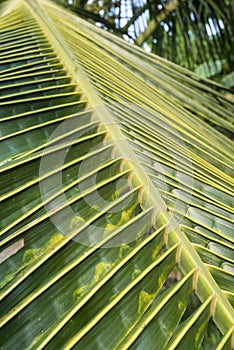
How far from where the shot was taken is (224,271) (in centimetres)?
49

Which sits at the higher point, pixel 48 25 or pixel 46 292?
pixel 48 25

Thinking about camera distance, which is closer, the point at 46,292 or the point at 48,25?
the point at 46,292

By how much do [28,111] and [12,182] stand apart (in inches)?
5.4

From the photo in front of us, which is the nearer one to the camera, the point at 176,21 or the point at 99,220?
the point at 99,220

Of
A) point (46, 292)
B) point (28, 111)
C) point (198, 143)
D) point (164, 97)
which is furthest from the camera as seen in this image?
point (164, 97)

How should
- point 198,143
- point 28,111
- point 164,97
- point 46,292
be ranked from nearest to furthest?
1. point 46,292
2. point 28,111
3. point 198,143
4. point 164,97

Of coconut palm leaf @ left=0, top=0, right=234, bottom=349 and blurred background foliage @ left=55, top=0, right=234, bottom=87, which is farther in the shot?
blurred background foliage @ left=55, top=0, right=234, bottom=87

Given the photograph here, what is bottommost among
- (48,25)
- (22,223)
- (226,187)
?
(226,187)

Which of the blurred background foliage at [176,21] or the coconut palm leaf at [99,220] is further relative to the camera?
the blurred background foliage at [176,21]

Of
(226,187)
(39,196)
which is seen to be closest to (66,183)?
(39,196)

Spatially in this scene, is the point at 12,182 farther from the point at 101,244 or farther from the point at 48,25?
the point at 48,25

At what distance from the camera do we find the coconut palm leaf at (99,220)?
1.39 feet

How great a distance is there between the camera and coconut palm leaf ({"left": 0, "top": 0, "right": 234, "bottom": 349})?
0.42m

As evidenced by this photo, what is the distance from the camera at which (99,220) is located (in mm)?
498
